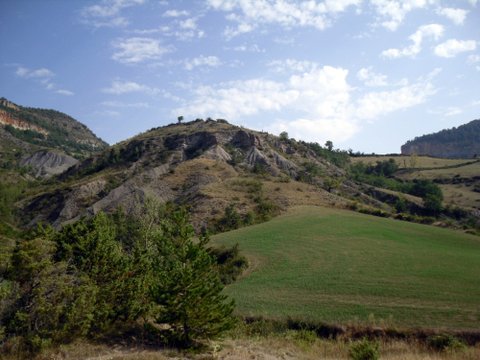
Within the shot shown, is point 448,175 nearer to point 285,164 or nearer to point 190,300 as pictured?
point 285,164

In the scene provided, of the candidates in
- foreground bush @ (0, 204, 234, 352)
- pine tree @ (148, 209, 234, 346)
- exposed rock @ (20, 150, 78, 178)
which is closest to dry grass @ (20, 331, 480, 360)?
foreground bush @ (0, 204, 234, 352)

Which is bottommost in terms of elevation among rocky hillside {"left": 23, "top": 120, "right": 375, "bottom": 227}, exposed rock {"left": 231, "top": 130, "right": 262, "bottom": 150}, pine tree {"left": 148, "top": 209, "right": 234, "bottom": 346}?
pine tree {"left": 148, "top": 209, "right": 234, "bottom": 346}

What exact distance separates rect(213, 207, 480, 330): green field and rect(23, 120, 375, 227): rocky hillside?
17.9 metres

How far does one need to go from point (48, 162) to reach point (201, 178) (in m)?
111

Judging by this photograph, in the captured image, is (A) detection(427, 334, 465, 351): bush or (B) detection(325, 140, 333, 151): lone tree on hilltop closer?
(A) detection(427, 334, 465, 351): bush

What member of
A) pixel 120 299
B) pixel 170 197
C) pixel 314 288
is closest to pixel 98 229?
pixel 120 299

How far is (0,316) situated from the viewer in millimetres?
14539

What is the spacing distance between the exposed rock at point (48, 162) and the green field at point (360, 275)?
13408cm

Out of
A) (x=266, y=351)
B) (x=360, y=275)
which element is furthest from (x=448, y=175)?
(x=266, y=351)

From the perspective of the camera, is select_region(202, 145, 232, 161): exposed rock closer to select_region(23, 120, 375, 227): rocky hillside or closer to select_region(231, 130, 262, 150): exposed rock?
select_region(23, 120, 375, 227): rocky hillside

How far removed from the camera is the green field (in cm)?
2242

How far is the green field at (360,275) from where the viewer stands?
73.6ft

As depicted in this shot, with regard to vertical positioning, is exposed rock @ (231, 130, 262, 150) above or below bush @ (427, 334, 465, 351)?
above

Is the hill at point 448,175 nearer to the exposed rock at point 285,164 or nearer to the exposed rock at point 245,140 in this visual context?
the exposed rock at point 285,164
